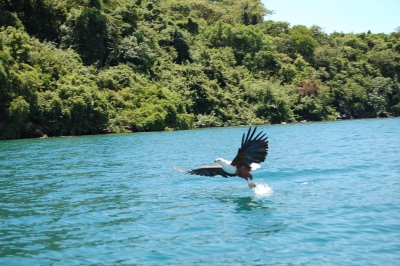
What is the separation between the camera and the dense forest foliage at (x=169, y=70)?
42.7 m

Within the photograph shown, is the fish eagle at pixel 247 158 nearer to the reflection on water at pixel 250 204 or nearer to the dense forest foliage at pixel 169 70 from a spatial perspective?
the reflection on water at pixel 250 204

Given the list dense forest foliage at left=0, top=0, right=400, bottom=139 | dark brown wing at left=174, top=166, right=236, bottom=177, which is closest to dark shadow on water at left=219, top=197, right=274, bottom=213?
dark brown wing at left=174, top=166, right=236, bottom=177

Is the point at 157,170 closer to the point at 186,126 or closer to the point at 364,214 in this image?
the point at 364,214

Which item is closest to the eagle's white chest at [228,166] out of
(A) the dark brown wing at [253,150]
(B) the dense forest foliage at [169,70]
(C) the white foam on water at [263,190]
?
(A) the dark brown wing at [253,150]

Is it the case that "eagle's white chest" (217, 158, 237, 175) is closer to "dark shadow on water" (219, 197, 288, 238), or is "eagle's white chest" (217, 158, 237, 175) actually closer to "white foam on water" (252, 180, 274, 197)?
"dark shadow on water" (219, 197, 288, 238)

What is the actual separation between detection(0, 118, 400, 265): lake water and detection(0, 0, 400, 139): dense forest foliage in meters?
23.2

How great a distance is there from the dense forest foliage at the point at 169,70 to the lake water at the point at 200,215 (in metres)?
23.2

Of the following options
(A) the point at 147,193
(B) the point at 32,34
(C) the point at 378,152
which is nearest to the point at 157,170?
(A) the point at 147,193

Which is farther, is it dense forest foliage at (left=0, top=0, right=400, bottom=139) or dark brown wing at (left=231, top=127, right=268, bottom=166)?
dense forest foliage at (left=0, top=0, right=400, bottom=139)

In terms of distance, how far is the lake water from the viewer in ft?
27.0

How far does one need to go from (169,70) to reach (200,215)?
169ft

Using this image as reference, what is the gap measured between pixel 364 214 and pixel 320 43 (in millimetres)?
83495

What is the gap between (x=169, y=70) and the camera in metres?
61.4

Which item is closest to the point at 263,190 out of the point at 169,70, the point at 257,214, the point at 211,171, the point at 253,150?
the point at 211,171
